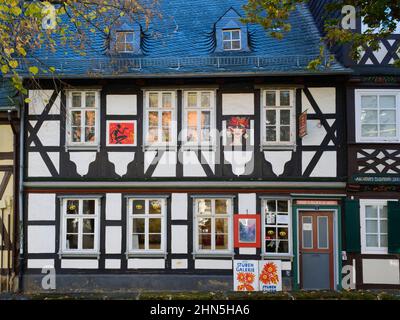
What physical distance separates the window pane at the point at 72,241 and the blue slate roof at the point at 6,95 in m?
3.59

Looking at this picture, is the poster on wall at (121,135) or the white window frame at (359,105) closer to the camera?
the white window frame at (359,105)

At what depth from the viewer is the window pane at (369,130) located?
36.6 ft

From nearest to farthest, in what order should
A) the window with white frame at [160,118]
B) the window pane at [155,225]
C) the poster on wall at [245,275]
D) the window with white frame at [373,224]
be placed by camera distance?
the poster on wall at [245,275], the window with white frame at [373,224], the window pane at [155,225], the window with white frame at [160,118]

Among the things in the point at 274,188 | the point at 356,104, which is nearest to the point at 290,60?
the point at 356,104

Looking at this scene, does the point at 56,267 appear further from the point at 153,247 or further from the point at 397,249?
the point at 397,249

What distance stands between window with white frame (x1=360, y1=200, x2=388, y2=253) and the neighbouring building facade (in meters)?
0.03

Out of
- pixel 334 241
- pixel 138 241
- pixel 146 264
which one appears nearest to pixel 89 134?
pixel 138 241

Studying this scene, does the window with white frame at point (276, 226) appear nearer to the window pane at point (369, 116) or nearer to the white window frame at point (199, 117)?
the white window frame at point (199, 117)

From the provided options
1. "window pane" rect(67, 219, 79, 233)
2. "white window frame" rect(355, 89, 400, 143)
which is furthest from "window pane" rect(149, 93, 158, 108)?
"white window frame" rect(355, 89, 400, 143)

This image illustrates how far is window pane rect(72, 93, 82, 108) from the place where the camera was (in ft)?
37.8

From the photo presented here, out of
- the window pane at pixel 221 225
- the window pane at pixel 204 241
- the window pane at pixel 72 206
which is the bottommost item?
the window pane at pixel 204 241

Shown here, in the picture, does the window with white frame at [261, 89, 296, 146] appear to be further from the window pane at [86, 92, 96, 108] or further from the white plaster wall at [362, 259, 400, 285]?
the window pane at [86, 92, 96, 108]

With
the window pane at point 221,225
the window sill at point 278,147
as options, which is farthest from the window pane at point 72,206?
the window sill at point 278,147
